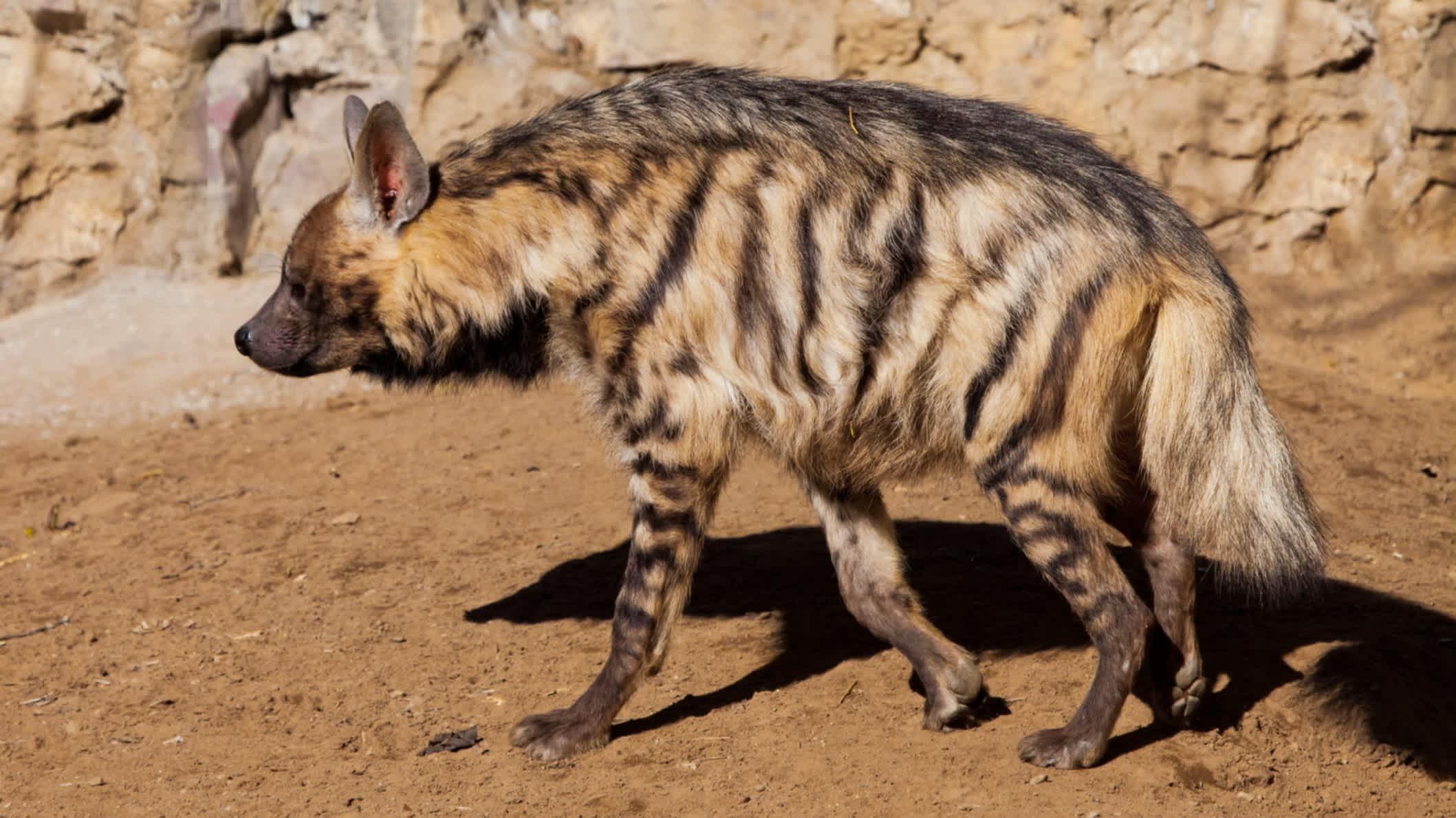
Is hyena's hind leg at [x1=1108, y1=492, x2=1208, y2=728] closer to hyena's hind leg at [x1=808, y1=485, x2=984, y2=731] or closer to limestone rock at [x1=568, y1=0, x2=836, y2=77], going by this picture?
hyena's hind leg at [x1=808, y1=485, x2=984, y2=731]

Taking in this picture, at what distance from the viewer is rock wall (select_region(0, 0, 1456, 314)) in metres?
7.09

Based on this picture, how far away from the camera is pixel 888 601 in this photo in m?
3.94

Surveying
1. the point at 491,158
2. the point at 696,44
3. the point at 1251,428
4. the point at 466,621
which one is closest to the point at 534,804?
the point at 466,621

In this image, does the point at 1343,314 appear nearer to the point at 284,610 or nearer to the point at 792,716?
the point at 792,716

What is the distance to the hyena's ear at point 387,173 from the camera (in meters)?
3.54

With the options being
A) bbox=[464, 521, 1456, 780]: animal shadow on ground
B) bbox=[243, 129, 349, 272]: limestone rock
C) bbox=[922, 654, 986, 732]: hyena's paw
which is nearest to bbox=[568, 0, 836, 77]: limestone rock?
bbox=[243, 129, 349, 272]: limestone rock

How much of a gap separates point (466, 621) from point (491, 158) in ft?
4.82

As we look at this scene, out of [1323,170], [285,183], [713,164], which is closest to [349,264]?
[713,164]

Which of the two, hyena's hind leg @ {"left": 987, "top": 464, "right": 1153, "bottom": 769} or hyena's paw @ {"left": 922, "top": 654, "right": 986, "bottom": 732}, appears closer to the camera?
hyena's hind leg @ {"left": 987, "top": 464, "right": 1153, "bottom": 769}

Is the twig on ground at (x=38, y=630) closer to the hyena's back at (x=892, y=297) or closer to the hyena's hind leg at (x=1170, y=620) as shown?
the hyena's back at (x=892, y=297)

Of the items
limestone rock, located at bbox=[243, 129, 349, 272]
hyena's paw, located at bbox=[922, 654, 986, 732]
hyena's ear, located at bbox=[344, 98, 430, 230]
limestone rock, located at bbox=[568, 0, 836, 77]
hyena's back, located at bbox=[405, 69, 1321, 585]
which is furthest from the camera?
limestone rock, located at bbox=[243, 129, 349, 272]

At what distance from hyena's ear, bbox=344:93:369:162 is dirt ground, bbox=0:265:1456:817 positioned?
1.06 metres

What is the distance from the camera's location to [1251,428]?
3.47 metres

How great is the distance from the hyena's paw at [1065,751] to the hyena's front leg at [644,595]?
2.96 ft
